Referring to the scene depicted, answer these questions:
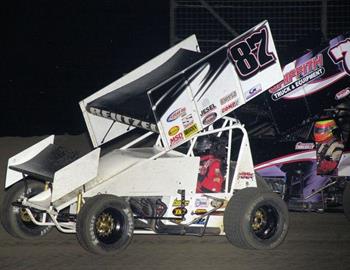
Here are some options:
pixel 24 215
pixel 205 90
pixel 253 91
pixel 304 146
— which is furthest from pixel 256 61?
pixel 24 215

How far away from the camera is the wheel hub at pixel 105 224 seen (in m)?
8.43

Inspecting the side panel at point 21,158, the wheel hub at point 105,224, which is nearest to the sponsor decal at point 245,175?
the wheel hub at point 105,224

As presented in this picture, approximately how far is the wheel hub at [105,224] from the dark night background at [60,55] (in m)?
5.80

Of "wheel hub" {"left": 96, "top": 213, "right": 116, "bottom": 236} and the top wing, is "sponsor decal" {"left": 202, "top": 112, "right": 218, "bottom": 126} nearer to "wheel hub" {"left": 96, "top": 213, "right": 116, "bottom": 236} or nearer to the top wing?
the top wing

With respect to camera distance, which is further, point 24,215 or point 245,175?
point 24,215

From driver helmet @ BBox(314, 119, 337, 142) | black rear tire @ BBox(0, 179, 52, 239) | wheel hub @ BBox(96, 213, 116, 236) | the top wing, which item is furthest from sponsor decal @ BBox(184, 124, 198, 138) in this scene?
driver helmet @ BBox(314, 119, 337, 142)

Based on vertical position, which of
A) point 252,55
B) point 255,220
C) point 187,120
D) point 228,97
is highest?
point 252,55

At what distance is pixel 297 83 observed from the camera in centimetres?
1050

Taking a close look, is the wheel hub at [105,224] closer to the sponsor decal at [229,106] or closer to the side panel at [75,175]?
the side panel at [75,175]

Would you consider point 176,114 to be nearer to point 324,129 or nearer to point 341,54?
point 324,129

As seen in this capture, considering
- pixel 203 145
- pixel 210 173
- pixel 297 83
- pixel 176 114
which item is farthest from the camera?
pixel 297 83

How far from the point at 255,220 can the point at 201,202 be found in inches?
22.3

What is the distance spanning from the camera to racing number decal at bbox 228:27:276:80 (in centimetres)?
880

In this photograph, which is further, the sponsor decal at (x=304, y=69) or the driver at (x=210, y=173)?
the sponsor decal at (x=304, y=69)
